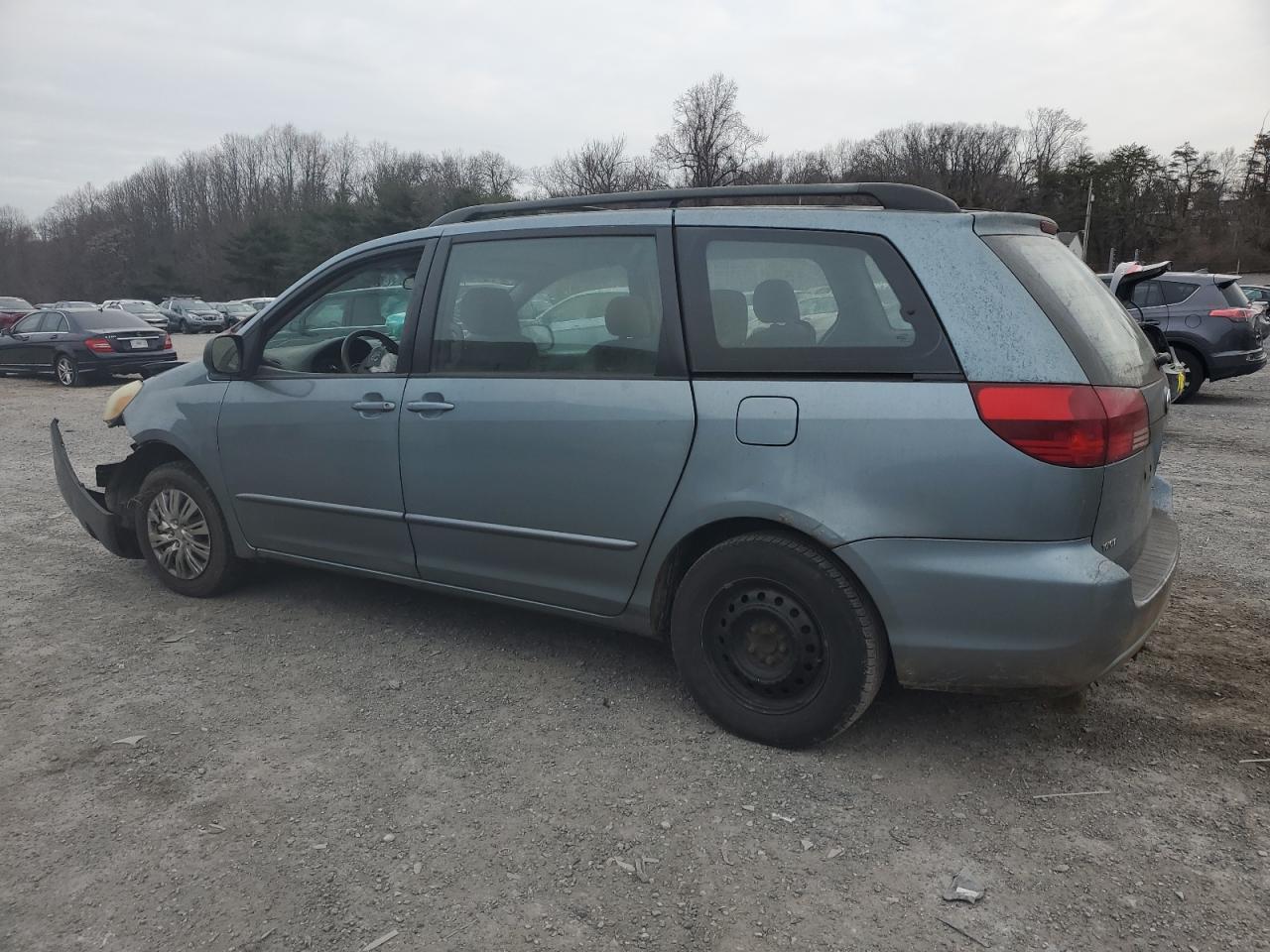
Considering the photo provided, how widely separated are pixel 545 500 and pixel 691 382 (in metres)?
0.74

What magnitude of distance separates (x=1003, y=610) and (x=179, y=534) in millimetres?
3912

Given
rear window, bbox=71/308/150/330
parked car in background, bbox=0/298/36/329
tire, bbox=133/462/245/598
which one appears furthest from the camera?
parked car in background, bbox=0/298/36/329

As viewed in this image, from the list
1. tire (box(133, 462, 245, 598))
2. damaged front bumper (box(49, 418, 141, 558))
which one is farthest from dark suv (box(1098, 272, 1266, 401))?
damaged front bumper (box(49, 418, 141, 558))

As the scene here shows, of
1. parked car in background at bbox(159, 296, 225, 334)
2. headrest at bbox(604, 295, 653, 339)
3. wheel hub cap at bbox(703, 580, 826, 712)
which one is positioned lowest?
wheel hub cap at bbox(703, 580, 826, 712)

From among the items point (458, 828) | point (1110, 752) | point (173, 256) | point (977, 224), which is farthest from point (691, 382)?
point (173, 256)

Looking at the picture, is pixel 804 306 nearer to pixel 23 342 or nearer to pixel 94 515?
pixel 94 515

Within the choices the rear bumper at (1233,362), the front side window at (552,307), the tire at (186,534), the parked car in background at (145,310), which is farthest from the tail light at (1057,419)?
the parked car in background at (145,310)

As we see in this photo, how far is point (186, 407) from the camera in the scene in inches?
178

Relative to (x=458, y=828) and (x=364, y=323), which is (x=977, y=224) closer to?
(x=458, y=828)

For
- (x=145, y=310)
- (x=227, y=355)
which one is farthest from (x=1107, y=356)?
(x=145, y=310)

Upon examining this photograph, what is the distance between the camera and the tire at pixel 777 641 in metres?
2.90

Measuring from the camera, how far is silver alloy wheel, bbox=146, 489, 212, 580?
460 cm

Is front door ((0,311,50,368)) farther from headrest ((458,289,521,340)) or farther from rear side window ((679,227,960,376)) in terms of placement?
rear side window ((679,227,960,376))

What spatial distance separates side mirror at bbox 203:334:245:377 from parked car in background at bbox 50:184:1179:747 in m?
0.30
